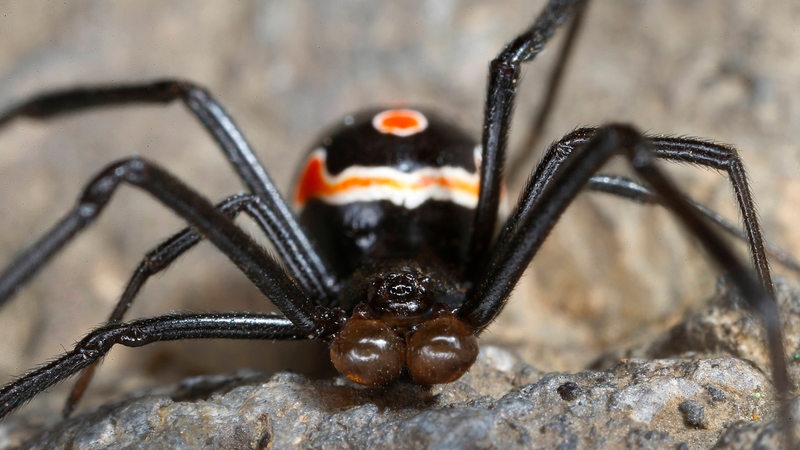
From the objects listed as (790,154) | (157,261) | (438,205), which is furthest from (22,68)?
(790,154)

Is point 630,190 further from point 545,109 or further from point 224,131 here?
point 224,131

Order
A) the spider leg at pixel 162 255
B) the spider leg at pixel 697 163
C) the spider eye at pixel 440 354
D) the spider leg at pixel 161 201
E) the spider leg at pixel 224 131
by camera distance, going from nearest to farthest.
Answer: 1. the spider leg at pixel 161 201
2. the spider eye at pixel 440 354
3. the spider leg at pixel 697 163
4. the spider leg at pixel 162 255
5. the spider leg at pixel 224 131

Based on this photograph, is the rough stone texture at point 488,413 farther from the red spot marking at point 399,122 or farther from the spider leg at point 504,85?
the red spot marking at point 399,122

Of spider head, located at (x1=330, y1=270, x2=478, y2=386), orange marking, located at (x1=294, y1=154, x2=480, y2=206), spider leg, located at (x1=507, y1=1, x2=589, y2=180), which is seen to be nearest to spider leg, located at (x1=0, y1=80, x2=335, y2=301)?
orange marking, located at (x1=294, y1=154, x2=480, y2=206)

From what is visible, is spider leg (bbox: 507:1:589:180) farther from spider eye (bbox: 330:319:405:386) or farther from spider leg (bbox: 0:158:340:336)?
spider leg (bbox: 0:158:340:336)

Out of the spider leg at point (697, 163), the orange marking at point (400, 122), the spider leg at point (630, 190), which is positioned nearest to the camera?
the spider leg at point (697, 163)

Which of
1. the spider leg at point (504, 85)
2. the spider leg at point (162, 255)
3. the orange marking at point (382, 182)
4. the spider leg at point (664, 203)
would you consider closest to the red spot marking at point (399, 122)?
the orange marking at point (382, 182)
